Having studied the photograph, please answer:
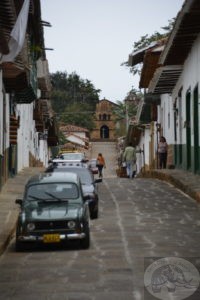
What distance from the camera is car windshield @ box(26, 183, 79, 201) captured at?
14.6m

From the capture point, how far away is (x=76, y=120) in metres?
118

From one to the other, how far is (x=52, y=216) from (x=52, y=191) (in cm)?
114

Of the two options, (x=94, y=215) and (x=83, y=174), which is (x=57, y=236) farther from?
(x=83, y=174)

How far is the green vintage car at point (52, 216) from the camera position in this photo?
13484mm

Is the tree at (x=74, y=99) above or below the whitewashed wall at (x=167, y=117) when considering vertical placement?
above

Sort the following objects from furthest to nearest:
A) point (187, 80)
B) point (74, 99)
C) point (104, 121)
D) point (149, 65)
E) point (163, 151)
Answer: point (104, 121) → point (74, 99) → point (149, 65) → point (163, 151) → point (187, 80)

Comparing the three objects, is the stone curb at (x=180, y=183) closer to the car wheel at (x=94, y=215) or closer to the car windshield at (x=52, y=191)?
the car wheel at (x=94, y=215)

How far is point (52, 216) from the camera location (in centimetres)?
1370

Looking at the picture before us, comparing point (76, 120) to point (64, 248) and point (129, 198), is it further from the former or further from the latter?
point (64, 248)

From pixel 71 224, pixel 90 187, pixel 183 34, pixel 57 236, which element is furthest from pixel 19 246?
pixel 183 34

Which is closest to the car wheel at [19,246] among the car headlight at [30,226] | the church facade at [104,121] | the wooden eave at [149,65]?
the car headlight at [30,226]

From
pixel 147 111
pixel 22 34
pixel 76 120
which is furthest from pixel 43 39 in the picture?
pixel 76 120

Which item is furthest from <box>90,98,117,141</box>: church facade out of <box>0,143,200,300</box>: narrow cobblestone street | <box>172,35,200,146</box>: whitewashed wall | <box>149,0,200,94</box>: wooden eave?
<box>0,143,200,300</box>: narrow cobblestone street

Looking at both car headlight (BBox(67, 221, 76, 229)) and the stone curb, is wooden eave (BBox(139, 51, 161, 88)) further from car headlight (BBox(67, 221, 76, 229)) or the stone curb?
car headlight (BBox(67, 221, 76, 229))
